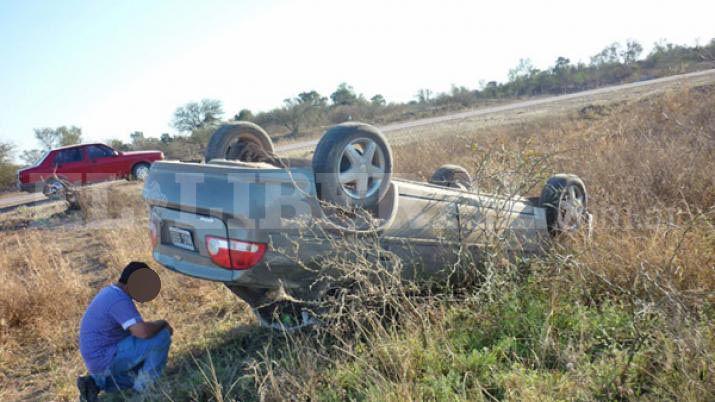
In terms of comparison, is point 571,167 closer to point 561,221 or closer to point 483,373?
point 561,221

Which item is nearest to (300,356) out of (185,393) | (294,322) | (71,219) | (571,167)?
Result: (294,322)

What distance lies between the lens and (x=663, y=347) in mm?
2631

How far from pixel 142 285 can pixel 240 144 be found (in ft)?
4.23

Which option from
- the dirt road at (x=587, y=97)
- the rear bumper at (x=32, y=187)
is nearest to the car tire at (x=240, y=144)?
the dirt road at (x=587, y=97)

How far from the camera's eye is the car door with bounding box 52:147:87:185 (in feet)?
52.1

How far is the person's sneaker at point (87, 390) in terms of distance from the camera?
11.2 feet

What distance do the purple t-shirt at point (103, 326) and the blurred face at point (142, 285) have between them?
86mm

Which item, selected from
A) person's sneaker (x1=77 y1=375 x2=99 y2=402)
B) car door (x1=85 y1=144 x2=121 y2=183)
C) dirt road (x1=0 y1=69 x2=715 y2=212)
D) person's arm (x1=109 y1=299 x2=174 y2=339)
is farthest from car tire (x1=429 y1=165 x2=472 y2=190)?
car door (x1=85 y1=144 x2=121 y2=183)

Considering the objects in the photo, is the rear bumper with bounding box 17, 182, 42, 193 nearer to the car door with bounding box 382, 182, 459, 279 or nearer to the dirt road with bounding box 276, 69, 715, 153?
the dirt road with bounding box 276, 69, 715, 153

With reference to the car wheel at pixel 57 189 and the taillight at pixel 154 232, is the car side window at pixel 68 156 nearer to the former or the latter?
the car wheel at pixel 57 189

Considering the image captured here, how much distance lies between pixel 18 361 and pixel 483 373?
396 centimetres

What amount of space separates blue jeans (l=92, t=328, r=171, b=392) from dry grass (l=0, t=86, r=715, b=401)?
0.19m

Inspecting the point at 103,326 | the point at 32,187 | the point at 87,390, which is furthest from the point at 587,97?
the point at 87,390

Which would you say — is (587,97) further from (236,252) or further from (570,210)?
(236,252)
